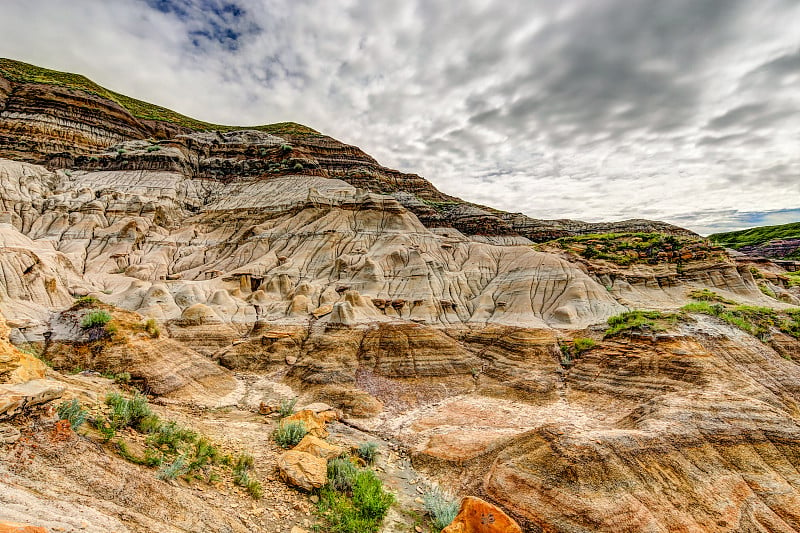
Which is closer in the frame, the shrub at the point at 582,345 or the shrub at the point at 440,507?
the shrub at the point at 440,507

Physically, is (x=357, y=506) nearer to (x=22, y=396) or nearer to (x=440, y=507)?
(x=440, y=507)

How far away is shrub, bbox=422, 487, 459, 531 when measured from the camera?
9055 mm

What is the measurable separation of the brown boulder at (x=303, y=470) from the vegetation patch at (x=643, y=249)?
37846mm

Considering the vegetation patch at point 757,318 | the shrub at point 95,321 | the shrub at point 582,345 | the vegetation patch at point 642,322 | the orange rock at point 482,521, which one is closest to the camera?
the orange rock at point 482,521

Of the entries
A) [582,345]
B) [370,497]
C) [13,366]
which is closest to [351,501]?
[370,497]

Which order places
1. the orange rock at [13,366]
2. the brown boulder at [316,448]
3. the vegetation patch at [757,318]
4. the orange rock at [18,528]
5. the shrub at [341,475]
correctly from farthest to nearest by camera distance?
the vegetation patch at [757,318] < the brown boulder at [316,448] < the shrub at [341,475] < the orange rock at [13,366] < the orange rock at [18,528]

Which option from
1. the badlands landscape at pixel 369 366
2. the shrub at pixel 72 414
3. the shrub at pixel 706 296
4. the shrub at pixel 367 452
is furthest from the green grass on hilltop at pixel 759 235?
the shrub at pixel 72 414

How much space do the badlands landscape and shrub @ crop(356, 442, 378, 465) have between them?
18.7 inches

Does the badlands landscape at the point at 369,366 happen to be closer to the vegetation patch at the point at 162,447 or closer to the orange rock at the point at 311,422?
the vegetation patch at the point at 162,447

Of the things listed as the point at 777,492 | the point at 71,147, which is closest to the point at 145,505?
the point at 777,492

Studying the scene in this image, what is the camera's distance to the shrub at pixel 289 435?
11742 mm

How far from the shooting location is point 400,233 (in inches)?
1863

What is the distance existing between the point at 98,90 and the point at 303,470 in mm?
106669

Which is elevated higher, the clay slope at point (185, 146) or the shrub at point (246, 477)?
the clay slope at point (185, 146)
